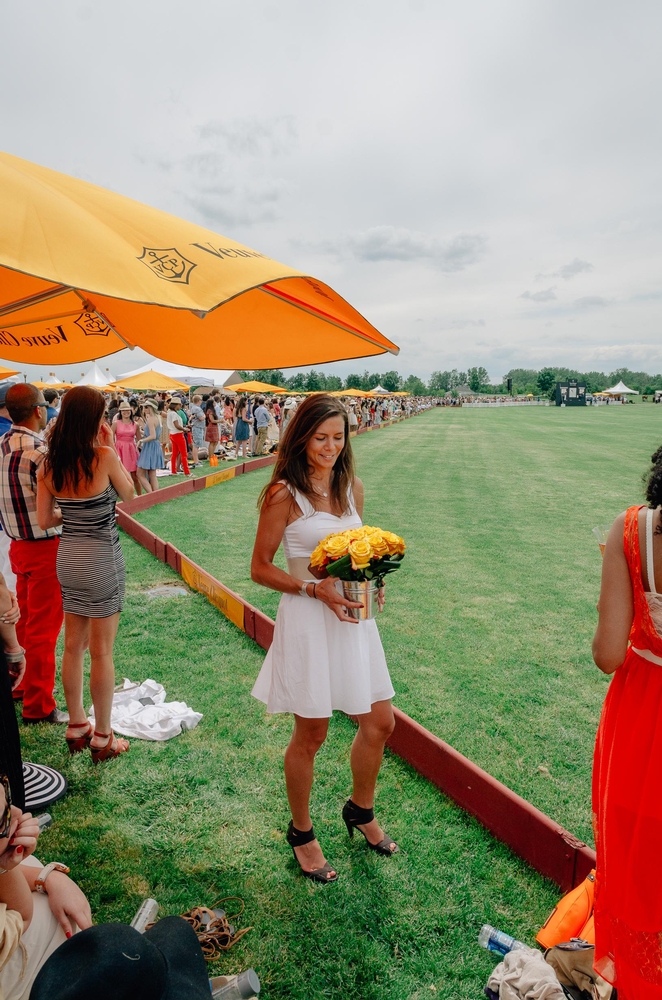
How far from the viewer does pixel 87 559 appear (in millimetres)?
3598

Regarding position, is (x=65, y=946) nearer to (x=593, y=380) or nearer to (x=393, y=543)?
(x=393, y=543)

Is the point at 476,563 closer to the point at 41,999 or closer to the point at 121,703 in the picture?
the point at 121,703

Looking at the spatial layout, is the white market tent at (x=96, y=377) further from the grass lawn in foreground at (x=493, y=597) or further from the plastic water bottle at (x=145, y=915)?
the plastic water bottle at (x=145, y=915)

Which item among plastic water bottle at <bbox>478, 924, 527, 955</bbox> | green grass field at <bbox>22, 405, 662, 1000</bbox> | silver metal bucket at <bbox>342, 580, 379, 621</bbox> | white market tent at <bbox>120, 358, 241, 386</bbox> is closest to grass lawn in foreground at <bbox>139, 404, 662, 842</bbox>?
green grass field at <bbox>22, 405, 662, 1000</bbox>

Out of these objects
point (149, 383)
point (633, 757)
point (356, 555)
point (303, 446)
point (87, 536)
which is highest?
point (149, 383)

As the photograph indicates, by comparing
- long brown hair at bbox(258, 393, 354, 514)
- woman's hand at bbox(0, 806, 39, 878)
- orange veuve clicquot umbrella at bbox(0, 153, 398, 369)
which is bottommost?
woman's hand at bbox(0, 806, 39, 878)

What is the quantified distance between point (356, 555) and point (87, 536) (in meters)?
2.02

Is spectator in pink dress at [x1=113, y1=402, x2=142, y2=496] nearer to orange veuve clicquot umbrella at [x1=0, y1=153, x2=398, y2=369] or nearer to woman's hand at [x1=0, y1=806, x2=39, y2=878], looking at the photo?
orange veuve clicquot umbrella at [x1=0, y1=153, x2=398, y2=369]

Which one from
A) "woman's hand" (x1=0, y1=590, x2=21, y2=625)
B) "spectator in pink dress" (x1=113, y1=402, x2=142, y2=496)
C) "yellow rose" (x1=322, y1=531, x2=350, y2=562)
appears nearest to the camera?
"yellow rose" (x1=322, y1=531, x2=350, y2=562)

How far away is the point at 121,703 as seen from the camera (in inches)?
175

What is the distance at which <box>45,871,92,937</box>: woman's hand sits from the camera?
1910mm

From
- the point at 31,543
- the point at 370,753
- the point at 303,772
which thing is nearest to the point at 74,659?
the point at 31,543

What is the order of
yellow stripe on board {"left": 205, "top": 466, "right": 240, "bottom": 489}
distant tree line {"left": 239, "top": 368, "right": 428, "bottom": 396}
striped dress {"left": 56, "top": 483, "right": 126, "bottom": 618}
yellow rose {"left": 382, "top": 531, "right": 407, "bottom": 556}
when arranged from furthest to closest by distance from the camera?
distant tree line {"left": 239, "top": 368, "right": 428, "bottom": 396} → yellow stripe on board {"left": 205, "top": 466, "right": 240, "bottom": 489} → striped dress {"left": 56, "top": 483, "right": 126, "bottom": 618} → yellow rose {"left": 382, "top": 531, "right": 407, "bottom": 556}

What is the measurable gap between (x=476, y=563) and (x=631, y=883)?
659cm
